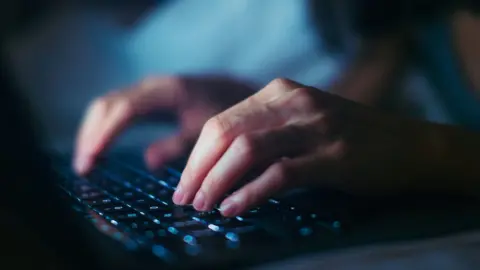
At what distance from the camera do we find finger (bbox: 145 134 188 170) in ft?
1.70

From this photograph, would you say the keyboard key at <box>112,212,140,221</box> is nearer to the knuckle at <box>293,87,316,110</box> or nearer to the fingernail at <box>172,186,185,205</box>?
the fingernail at <box>172,186,185,205</box>

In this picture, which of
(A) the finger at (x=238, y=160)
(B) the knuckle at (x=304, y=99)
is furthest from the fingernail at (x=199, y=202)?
(B) the knuckle at (x=304, y=99)

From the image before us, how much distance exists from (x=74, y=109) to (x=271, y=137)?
14 cm

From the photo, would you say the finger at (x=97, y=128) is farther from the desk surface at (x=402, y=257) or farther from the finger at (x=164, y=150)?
the desk surface at (x=402, y=257)

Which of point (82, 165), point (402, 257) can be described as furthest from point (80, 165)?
point (402, 257)

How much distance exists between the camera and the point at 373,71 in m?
0.61

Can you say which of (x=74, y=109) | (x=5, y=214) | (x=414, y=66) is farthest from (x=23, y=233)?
(x=414, y=66)

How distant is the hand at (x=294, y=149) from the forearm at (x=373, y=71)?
3 centimetres

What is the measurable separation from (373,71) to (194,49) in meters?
0.17

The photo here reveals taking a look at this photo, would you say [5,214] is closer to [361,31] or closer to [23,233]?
[23,233]

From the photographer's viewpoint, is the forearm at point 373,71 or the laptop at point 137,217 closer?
the laptop at point 137,217

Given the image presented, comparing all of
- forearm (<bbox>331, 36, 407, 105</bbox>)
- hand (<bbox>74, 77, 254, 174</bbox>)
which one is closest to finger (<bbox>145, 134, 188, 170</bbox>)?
hand (<bbox>74, 77, 254, 174</bbox>)

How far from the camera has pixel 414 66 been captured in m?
0.64

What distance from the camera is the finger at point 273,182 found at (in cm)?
46
